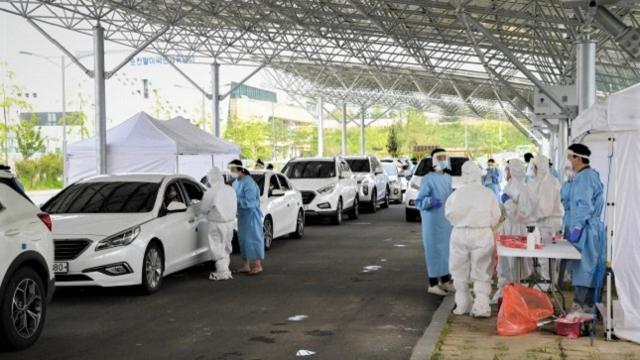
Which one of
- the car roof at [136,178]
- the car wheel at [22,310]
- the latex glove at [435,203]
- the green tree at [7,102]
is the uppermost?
the green tree at [7,102]

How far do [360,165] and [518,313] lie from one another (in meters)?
18.5

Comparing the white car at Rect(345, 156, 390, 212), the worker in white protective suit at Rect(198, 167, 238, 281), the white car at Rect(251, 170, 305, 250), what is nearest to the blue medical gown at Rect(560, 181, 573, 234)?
the worker in white protective suit at Rect(198, 167, 238, 281)

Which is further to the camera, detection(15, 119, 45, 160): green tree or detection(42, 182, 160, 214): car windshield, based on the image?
detection(15, 119, 45, 160): green tree

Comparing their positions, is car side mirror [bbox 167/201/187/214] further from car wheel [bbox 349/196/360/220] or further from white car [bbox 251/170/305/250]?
car wheel [bbox 349/196/360/220]

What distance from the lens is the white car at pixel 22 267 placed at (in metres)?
7.10

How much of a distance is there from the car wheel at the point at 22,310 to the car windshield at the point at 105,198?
10.3 feet

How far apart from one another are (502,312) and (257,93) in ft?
345

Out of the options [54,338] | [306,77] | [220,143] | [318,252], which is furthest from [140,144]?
[306,77]

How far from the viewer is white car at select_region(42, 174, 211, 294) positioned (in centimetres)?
964

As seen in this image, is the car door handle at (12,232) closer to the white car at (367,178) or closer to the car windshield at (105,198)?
the car windshield at (105,198)

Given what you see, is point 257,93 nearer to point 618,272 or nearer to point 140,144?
point 140,144

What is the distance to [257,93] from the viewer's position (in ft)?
366

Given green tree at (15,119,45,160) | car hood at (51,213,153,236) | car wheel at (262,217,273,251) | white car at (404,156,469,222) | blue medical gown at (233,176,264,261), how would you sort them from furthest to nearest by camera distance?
1. green tree at (15,119,45,160)
2. white car at (404,156,469,222)
3. car wheel at (262,217,273,251)
4. blue medical gown at (233,176,264,261)
5. car hood at (51,213,153,236)

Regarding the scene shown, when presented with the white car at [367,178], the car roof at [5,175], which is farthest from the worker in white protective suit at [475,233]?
the white car at [367,178]
